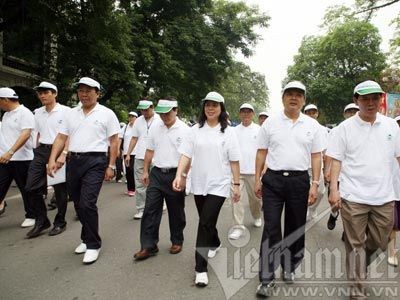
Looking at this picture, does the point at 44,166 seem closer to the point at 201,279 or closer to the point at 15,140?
the point at 15,140

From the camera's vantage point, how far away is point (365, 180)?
3502 mm

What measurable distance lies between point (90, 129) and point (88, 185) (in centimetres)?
65

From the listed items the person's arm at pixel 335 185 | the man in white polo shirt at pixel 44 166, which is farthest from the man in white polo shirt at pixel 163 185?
the person's arm at pixel 335 185

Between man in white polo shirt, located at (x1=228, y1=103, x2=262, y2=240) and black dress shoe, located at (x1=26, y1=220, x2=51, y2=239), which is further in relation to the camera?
man in white polo shirt, located at (x1=228, y1=103, x2=262, y2=240)

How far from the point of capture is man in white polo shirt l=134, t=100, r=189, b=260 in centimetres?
462

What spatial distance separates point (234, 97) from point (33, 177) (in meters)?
48.5

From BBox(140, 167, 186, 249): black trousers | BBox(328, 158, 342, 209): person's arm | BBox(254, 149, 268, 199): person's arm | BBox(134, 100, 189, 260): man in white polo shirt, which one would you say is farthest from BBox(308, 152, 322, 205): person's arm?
BBox(140, 167, 186, 249): black trousers

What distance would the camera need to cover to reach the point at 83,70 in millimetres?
13750

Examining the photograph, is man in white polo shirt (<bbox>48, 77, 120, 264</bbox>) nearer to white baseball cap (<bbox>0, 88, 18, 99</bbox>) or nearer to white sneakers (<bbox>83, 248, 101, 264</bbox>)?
white sneakers (<bbox>83, 248, 101, 264</bbox>)

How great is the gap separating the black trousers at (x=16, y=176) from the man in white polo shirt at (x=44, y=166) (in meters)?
0.30

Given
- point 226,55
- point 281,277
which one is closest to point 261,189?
point 281,277

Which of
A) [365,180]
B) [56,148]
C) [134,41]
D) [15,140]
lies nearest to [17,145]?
[15,140]

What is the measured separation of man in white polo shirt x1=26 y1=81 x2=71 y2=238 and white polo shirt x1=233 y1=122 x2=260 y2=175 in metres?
2.70

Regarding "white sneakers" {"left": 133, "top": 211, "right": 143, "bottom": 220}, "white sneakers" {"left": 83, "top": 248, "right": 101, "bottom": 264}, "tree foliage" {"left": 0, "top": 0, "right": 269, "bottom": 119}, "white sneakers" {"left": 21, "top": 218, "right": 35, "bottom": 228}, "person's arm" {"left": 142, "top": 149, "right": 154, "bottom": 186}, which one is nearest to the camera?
"white sneakers" {"left": 83, "top": 248, "right": 101, "bottom": 264}
